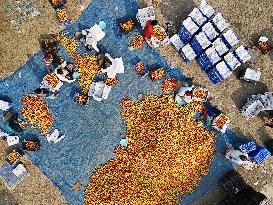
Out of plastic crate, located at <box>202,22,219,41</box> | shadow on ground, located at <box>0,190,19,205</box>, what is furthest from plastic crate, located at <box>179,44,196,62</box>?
shadow on ground, located at <box>0,190,19,205</box>

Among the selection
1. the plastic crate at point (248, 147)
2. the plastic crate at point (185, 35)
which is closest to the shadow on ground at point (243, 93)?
the plastic crate at point (248, 147)

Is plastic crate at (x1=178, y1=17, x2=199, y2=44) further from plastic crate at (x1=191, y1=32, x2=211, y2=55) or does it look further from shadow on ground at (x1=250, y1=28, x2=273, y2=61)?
shadow on ground at (x1=250, y1=28, x2=273, y2=61)

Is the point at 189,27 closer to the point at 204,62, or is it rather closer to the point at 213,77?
the point at 204,62

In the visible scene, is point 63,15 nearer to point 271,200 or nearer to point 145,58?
point 145,58

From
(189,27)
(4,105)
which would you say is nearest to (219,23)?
(189,27)

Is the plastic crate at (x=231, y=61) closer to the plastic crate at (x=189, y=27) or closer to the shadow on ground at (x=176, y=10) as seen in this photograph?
the plastic crate at (x=189, y=27)

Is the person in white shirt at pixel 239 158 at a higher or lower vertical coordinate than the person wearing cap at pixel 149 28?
lower
